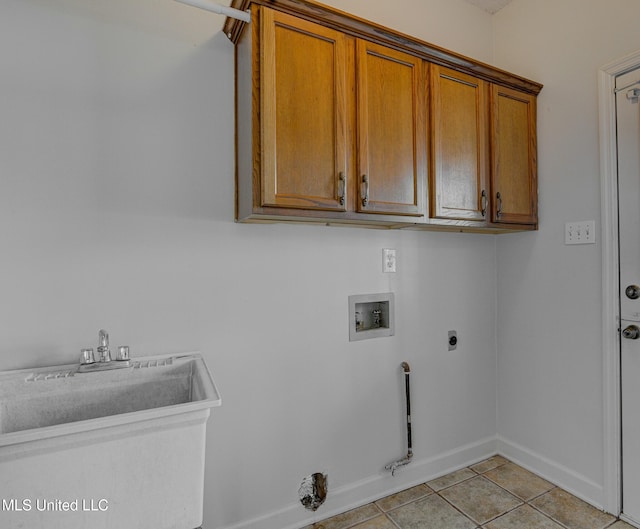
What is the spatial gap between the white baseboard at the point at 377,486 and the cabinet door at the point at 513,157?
142 cm

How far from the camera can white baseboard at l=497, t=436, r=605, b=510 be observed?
1.84 m

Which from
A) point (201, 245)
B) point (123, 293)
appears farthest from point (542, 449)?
point (123, 293)

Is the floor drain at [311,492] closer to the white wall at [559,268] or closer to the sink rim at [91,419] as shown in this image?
the sink rim at [91,419]

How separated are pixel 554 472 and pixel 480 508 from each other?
559mm

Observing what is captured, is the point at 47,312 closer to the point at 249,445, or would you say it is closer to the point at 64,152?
the point at 64,152

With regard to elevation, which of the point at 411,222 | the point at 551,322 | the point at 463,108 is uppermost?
the point at 463,108

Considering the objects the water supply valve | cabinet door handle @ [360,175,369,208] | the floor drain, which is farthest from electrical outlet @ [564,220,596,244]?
the floor drain

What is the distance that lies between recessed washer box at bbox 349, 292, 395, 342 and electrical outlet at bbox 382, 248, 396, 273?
13 cm

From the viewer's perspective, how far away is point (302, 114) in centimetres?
137

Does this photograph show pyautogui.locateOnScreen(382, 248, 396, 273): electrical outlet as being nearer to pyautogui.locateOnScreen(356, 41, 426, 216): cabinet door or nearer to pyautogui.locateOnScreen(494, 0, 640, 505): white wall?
pyautogui.locateOnScreen(356, 41, 426, 216): cabinet door

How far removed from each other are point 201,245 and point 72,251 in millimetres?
459

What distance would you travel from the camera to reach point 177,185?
1.48 m

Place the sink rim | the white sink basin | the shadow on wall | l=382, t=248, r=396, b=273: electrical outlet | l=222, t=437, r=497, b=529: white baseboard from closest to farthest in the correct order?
the sink rim
the white sink basin
the shadow on wall
l=222, t=437, r=497, b=529: white baseboard
l=382, t=248, r=396, b=273: electrical outlet

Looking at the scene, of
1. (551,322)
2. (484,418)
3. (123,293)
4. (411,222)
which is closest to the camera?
(123,293)
